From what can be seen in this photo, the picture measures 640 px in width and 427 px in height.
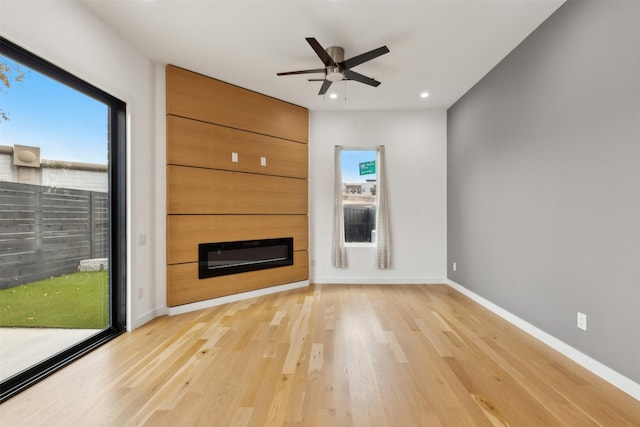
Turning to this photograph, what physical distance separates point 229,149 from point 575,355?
4.18 metres

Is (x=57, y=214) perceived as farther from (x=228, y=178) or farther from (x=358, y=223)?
(x=358, y=223)

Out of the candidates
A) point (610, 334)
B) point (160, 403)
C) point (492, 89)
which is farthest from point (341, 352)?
point (492, 89)

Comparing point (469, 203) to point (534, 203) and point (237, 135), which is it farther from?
point (237, 135)

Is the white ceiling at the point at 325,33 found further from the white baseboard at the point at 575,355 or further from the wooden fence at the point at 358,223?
the white baseboard at the point at 575,355

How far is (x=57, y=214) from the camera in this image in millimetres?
2273

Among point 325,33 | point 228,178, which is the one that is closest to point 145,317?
point 228,178

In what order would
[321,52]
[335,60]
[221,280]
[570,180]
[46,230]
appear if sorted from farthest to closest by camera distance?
[221,280] → [335,60] → [321,52] → [570,180] → [46,230]

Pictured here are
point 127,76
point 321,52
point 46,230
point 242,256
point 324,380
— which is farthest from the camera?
point 242,256

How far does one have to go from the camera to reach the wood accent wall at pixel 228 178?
3441 millimetres

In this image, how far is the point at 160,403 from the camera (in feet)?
5.79

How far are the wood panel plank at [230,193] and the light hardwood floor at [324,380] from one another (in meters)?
1.41

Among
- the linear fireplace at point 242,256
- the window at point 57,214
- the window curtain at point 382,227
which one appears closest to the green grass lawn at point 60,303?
the window at point 57,214

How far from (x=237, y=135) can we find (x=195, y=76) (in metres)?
0.86

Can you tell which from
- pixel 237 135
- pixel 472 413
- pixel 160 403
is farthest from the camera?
pixel 237 135
